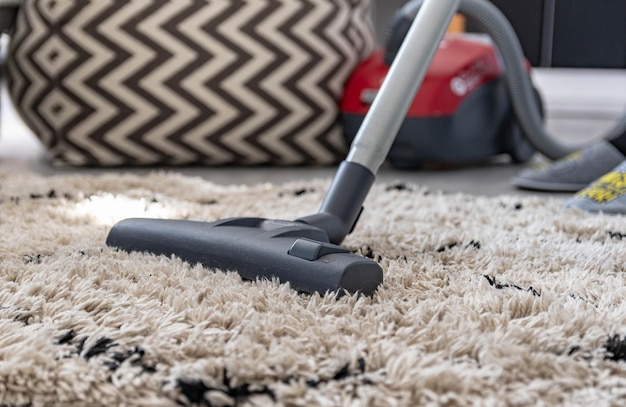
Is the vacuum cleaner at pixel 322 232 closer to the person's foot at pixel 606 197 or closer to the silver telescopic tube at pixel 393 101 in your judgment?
the silver telescopic tube at pixel 393 101

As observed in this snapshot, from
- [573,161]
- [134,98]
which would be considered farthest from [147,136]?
[573,161]

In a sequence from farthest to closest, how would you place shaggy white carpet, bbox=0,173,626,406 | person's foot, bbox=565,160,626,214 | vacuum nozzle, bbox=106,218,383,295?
person's foot, bbox=565,160,626,214, vacuum nozzle, bbox=106,218,383,295, shaggy white carpet, bbox=0,173,626,406

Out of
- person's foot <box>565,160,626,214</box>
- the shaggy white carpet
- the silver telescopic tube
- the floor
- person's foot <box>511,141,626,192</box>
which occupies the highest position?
the silver telescopic tube

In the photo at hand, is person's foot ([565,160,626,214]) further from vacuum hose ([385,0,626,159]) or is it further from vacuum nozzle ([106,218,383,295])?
vacuum hose ([385,0,626,159])

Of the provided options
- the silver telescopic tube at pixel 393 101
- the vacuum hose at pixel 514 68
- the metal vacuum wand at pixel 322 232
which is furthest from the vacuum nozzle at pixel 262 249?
the vacuum hose at pixel 514 68

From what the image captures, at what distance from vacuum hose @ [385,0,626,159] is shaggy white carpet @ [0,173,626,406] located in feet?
2.76

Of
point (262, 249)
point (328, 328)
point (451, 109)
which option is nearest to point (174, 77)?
point (451, 109)

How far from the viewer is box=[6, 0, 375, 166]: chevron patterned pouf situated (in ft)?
5.45

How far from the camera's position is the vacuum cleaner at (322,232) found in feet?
2.07

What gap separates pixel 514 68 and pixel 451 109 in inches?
6.5

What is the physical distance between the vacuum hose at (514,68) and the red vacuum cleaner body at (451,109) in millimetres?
52

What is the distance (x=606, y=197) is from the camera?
107 centimetres

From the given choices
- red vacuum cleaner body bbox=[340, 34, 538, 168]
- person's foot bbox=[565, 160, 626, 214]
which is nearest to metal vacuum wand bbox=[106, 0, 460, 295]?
person's foot bbox=[565, 160, 626, 214]

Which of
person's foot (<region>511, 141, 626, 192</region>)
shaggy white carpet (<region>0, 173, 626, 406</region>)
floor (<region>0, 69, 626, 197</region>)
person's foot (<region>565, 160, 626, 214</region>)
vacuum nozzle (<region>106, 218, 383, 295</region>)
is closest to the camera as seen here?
shaggy white carpet (<region>0, 173, 626, 406</region>)
